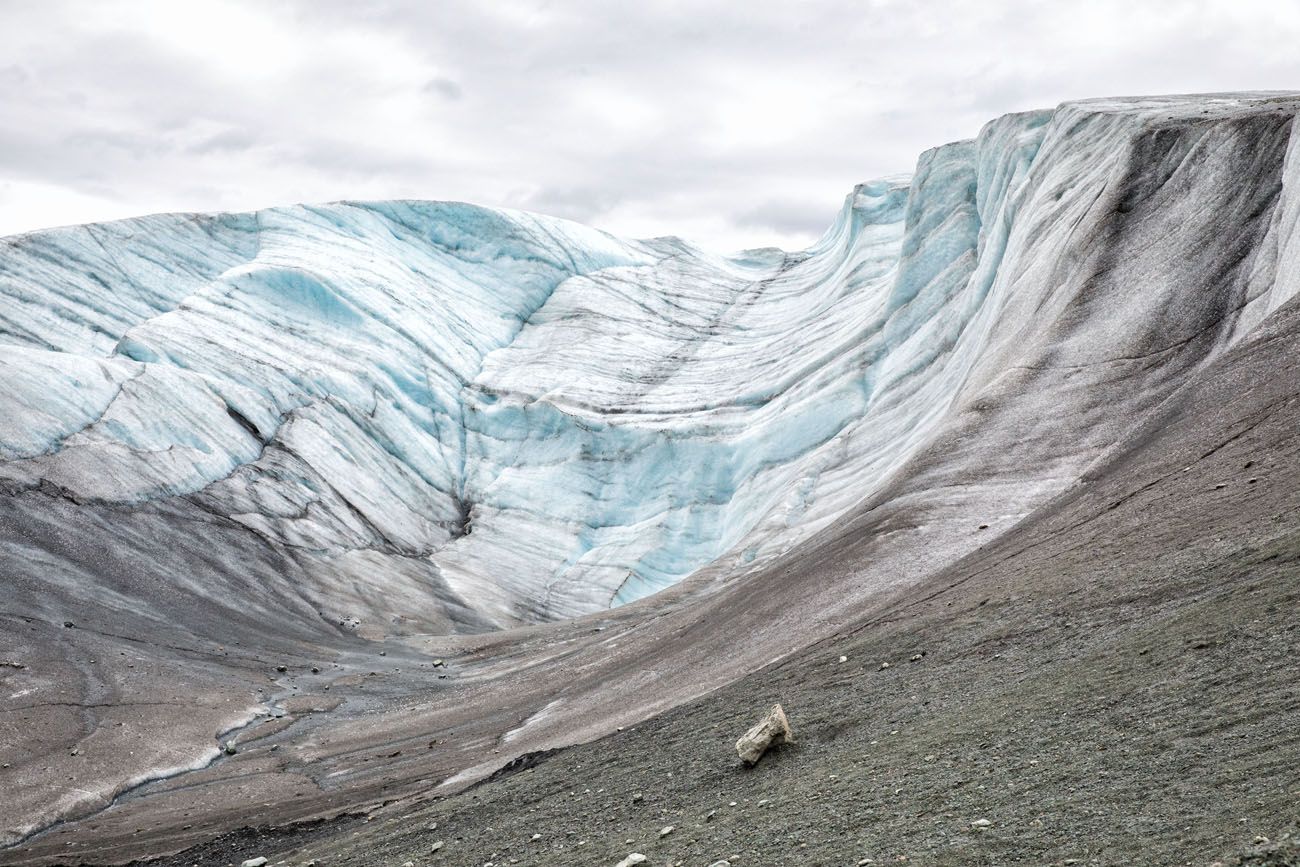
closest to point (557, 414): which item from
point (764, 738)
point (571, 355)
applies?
point (571, 355)

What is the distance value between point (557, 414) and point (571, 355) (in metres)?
6.59

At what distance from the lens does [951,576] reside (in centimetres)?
1730

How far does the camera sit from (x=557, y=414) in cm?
5497

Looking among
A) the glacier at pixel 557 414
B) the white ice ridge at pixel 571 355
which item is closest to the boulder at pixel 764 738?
the glacier at pixel 557 414

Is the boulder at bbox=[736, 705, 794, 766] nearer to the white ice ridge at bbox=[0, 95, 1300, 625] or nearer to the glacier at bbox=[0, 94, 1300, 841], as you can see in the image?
the glacier at bbox=[0, 94, 1300, 841]

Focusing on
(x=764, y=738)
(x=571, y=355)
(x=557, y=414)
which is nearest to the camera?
(x=764, y=738)

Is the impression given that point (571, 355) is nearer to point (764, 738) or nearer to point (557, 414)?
point (557, 414)

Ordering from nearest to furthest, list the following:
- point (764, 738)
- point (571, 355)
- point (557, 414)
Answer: point (764, 738) < point (557, 414) < point (571, 355)

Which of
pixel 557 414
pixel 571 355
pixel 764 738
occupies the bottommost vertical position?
pixel 764 738

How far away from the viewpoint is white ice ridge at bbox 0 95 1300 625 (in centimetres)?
2711

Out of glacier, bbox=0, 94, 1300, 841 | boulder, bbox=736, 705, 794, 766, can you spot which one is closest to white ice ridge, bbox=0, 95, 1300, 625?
glacier, bbox=0, 94, 1300, 841

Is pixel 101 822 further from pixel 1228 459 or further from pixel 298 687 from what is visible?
pixel 1228 459

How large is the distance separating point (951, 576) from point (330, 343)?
40467 millimetres

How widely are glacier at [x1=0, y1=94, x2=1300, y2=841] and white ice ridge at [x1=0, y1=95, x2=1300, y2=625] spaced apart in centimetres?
15
